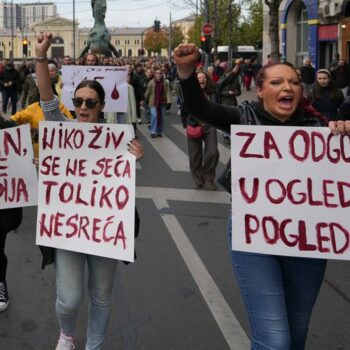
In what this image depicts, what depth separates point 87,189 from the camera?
331cm

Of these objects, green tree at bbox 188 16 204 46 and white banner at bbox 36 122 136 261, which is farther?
green tree at bbox 188 16 204 46

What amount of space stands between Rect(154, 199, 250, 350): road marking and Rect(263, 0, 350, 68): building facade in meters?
21.6

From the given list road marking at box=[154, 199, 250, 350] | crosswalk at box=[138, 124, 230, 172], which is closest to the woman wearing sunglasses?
road marking at box=[154, 199, 250, 350]

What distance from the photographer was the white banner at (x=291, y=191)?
9.32 feet

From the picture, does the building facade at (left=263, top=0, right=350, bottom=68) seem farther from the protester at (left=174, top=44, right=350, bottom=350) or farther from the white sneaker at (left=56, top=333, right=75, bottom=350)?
the white sneaker at (left=56, top=333, right=75, bottom=350)

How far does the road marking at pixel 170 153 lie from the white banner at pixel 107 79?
1989 millimetres

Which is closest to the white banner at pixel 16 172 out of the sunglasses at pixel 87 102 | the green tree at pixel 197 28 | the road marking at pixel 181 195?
the sunglasses at pixel 87 102

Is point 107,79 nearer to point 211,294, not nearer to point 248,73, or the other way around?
point 211,294

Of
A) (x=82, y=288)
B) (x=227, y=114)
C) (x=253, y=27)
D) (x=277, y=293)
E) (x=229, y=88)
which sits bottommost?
(x=82, y=288)

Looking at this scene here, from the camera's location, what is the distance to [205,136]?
8922 mm

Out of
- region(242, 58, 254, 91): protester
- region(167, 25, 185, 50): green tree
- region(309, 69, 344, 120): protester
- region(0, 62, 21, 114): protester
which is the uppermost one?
region(167, 25, 185, 50): green tree

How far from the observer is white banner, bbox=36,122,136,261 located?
323 centimetres

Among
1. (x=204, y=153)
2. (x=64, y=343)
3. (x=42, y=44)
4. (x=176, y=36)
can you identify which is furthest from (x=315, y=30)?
(x=176, y=36)

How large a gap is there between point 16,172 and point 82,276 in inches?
39.5
